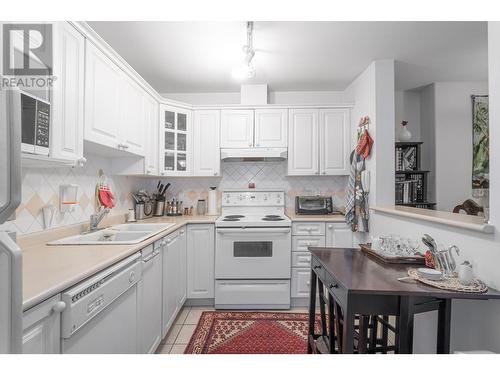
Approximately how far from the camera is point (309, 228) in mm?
2641

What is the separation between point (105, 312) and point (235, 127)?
2.33 m

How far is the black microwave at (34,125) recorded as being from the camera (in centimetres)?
106

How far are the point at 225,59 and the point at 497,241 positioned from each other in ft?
8.13

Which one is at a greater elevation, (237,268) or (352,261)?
(352,261)

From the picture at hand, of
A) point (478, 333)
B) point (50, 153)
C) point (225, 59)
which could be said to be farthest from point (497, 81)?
point (50, 153)

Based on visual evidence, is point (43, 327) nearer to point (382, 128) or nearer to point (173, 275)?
point (173, 275)

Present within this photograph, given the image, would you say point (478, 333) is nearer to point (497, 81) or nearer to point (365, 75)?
point (497, 81)

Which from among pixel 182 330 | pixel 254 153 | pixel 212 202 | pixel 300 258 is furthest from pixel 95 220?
pixel 300 258

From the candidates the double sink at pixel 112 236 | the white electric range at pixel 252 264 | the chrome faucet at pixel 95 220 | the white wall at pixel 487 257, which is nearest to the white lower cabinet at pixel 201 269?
the white electric range at pixel 252 264

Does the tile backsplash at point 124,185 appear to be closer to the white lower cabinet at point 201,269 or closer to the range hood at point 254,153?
the range hood at point 254,153

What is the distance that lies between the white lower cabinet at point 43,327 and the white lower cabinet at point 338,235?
237cm

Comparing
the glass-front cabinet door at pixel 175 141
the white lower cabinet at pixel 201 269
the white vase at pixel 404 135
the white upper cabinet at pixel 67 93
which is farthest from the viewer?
the white vase at pixel 404 135

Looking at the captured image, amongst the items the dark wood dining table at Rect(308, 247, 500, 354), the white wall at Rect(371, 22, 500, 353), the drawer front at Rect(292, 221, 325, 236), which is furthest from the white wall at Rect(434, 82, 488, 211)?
the dark wood dining table at Rect(308, 247, 500, 354)

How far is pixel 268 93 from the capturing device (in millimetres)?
3266
